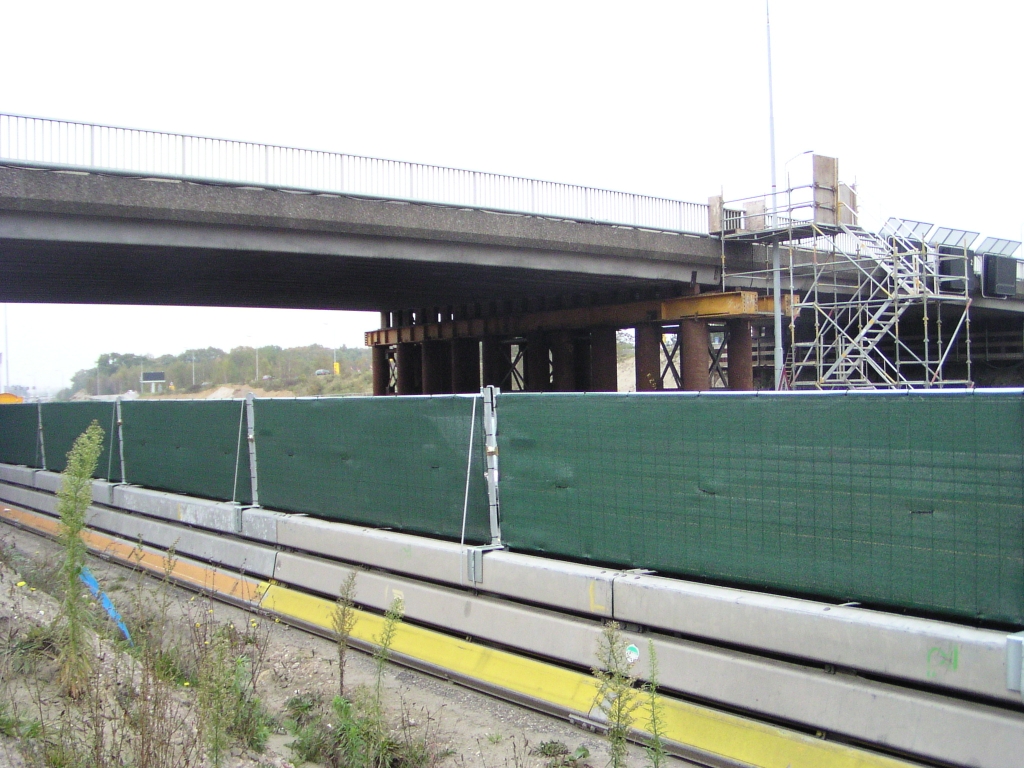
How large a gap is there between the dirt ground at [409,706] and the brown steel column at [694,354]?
20.1 metres

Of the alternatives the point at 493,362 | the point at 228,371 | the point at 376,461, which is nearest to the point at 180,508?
the point at 376,461

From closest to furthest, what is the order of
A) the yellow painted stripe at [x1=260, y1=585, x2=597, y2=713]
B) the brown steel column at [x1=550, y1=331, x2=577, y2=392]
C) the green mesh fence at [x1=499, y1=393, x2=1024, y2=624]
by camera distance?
the green mesh fence at [x1=499, y1=393, x2=1024, y2=624] < the yellow painted stripe at [x1=260, y1=585, x2=597, y2=713] < the brown steel column at [x1=550, y1=331, x2=577, y2=392]

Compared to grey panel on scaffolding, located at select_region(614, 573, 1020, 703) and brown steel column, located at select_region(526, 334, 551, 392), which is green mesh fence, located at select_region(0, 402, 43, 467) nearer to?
grey panel on scaffolding, located at select_region(614, 573, 1020, 703)

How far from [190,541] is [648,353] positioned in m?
20.4

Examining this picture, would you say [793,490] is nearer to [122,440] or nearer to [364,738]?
[364,738]

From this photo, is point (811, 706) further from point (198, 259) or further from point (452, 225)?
point (198, 259)

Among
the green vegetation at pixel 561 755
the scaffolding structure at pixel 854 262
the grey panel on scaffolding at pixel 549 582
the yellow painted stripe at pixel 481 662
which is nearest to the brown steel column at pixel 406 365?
the scaffolding structure at pixel 854 262

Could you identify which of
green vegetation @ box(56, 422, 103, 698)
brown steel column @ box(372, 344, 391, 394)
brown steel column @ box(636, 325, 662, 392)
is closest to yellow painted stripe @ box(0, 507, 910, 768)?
green vegetation @ box(56, 422, 103, 698)

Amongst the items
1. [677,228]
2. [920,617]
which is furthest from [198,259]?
[920,617]

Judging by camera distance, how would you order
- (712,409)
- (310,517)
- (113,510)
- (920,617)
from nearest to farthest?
(920,617), (712,409), (310,517), (113,510)

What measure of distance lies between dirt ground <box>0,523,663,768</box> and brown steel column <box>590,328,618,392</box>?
22.8 m

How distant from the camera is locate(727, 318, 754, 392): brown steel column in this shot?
29.1 m

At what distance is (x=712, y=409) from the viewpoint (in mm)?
6109

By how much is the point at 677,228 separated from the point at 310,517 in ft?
62.1
